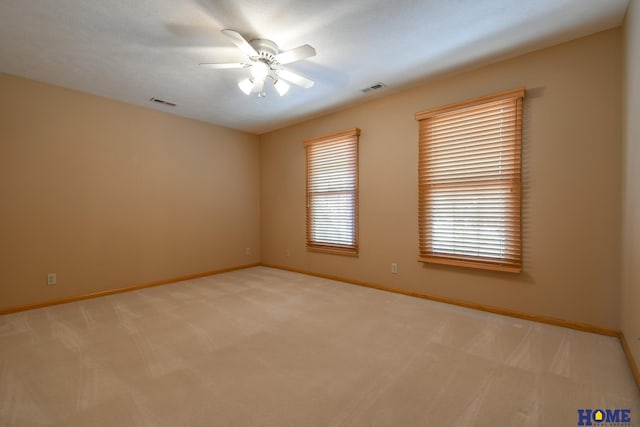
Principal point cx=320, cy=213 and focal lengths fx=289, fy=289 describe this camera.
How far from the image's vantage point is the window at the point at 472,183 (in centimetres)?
294

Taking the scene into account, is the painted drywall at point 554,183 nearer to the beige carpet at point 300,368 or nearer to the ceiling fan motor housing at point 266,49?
the beige carpet at point 300,368

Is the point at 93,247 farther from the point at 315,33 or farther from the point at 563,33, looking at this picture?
the point at 563,33

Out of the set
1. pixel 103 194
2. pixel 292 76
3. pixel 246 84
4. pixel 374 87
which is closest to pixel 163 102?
pixel 103 194

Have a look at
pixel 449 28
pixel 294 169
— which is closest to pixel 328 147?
pixel 294 169

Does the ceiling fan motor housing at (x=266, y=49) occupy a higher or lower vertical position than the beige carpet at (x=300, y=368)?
higher

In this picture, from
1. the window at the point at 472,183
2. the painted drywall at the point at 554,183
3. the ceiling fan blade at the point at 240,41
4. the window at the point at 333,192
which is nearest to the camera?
the ceiling fan blade at the point at 240,41

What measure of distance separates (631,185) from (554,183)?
25.3 inches

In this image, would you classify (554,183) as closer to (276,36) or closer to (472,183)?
(472,183)

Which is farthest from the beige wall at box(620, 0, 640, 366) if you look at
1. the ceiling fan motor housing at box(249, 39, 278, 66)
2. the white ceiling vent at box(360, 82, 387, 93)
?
the ceiling fan motor housing at box(249, 39, 278, 66)

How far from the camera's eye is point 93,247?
12.5 ft

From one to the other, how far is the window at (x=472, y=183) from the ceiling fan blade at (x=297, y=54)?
1.78m

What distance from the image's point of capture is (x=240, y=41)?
2303 mm

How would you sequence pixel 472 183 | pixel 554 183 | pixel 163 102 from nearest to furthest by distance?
pixel 554 183, pixel 472 183, pixel 163 102

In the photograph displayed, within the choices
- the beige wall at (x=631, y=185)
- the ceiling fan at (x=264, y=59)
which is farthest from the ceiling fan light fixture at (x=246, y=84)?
the beige wall at (x=631, y=185)
